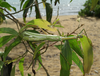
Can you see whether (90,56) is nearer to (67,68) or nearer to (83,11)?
(67,68)

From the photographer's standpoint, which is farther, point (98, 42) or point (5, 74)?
point (98, 42)

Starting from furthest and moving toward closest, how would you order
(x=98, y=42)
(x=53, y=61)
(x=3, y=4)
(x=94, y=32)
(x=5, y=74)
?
1. (x=94, y=32)
2. (x=98, y=42)
3. (x=53, y=61)
4. (x=5, y=74)
5. (x=3, y=4)

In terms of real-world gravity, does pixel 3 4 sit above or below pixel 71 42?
above

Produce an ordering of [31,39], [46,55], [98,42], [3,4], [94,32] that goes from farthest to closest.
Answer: [94,32] < [98,42] < [46,55] < [3,4] < [31,39]

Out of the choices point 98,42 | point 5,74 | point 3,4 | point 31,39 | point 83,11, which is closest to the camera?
point 31,39

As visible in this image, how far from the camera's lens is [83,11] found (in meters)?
4.01

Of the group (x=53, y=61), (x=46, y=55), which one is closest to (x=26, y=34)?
(x=53, y=61)

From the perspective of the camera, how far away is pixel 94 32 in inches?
96.6

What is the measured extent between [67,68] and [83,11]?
4.04 meters

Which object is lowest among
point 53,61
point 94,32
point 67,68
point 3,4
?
point 53,61

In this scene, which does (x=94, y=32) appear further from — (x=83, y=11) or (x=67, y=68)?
(x=67, y=68)

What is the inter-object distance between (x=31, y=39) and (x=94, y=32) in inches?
95.7

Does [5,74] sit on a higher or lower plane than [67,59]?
lower

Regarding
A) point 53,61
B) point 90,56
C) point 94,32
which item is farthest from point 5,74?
point 94,32
